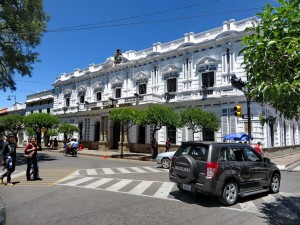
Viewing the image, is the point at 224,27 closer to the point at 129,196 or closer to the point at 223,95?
the point at 223,95

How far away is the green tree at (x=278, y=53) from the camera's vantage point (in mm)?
4906

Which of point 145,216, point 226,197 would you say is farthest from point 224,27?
point 145,216

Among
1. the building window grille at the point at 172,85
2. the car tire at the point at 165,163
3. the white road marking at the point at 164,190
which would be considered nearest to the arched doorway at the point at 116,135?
the building window grille at the point at 172,85

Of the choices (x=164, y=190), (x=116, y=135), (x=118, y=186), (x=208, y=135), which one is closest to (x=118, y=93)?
(x=116, y=135)

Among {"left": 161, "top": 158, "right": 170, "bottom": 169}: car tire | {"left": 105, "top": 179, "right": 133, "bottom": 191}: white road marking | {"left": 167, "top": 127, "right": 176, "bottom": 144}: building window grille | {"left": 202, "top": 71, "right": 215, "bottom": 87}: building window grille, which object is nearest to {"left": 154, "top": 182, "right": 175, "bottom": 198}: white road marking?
{"left": 105, "top": 179, "right": 133, "bottom": 191}: white road marking

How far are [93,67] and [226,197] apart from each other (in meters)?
34.2

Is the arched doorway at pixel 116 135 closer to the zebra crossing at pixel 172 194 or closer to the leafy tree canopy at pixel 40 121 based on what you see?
the leafy tree canopy at pixel 40 121

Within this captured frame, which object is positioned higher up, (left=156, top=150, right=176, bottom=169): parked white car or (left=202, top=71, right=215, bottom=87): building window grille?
(left=202, top=71, right=215, bottom=87): building window grille

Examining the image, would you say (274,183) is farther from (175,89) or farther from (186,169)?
(175,89)

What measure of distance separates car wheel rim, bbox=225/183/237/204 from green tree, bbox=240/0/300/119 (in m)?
2.60

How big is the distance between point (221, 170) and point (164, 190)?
2.58 metres

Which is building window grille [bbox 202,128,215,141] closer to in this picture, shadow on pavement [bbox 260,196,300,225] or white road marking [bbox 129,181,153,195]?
white road marking [bbox 129,181,153,195]

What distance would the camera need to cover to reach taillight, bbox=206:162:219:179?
7276 mm

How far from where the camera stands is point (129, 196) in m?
8.29
